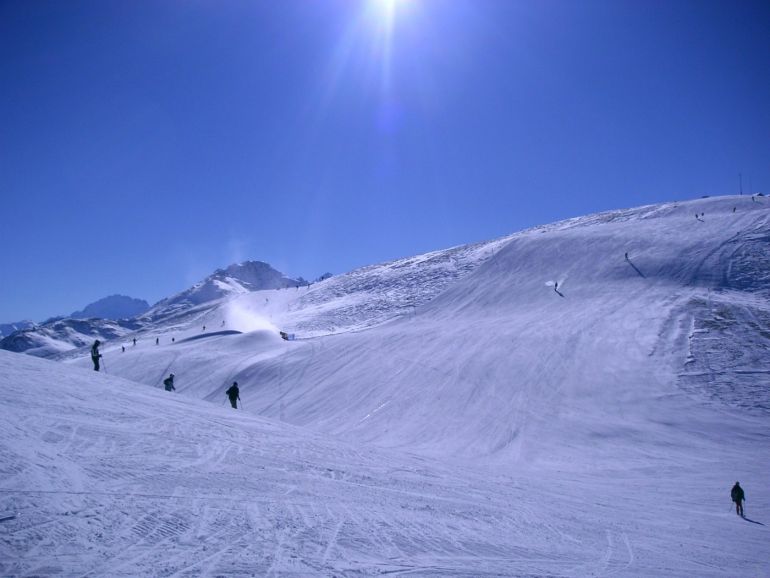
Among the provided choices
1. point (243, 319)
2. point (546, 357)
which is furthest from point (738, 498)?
point (243, 319)

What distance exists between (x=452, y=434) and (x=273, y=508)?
1871cm

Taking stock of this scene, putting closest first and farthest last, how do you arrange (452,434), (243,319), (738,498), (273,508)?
(273,508), (738,498), (452,434), (243,319)

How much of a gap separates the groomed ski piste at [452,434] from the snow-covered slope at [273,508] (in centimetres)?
5

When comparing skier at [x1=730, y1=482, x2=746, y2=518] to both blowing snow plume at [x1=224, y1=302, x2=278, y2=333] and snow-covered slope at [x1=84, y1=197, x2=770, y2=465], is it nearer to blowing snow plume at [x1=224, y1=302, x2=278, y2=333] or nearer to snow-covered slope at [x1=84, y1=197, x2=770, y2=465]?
snow-covered slope at [x1=84, y1=197, x2=770, y2=465]

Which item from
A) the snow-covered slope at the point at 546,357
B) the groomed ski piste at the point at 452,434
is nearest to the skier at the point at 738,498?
the groomed ski piste at the point at 452,434

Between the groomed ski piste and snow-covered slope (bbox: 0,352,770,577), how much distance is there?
0.05m

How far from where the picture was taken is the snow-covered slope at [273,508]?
18.7 ft

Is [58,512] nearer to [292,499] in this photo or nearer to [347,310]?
[292,499]

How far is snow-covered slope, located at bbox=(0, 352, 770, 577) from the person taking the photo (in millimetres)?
5707

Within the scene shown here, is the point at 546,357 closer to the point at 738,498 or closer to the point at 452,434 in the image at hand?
the point at 452,434

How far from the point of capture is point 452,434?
25.1m

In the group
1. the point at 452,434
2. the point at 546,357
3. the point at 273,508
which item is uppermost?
the point at 546,357

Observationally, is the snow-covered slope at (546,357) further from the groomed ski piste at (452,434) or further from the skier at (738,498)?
the skier at (738,498)

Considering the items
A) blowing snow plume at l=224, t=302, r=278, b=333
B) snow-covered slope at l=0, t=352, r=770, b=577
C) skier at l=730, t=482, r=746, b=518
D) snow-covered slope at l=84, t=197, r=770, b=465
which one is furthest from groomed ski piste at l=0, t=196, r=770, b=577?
Result: blowing snow plume at l=224, t=302, r=278, b=333
